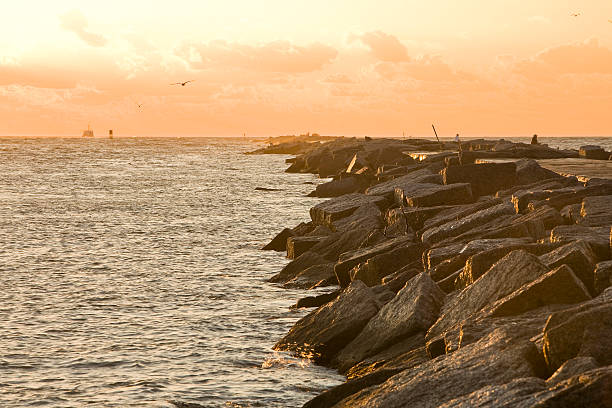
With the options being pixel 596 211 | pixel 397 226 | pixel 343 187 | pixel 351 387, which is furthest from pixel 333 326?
pixel 343 187

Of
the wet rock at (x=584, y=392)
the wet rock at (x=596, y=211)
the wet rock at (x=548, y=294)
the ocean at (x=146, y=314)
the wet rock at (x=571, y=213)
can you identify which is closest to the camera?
the wet rock at (x=584, y=392)

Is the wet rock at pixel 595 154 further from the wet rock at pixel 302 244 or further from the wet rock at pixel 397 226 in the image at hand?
the wet rock at pixel 302 244

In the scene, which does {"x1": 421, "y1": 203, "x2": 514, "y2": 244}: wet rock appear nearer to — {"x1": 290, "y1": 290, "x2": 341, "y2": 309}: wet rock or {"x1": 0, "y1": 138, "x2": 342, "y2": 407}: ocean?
{"x1": 290, "y1": 290, "x2": 341, "y2": 309}: wet rock

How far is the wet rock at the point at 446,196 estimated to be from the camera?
20.0 m

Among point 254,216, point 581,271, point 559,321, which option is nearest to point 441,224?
point 581,271

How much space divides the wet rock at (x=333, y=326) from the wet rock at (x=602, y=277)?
3285 mm

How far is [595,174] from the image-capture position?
73.0 ft

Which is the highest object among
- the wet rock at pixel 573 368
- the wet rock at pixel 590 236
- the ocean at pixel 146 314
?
the wet rock at pixel 590 236

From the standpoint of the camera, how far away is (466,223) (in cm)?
1581

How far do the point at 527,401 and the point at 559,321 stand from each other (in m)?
1.53

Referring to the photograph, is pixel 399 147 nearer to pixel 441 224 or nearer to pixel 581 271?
pixel 441 224

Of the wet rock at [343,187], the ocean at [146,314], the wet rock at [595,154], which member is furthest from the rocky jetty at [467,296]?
the wet rock at [343,187]

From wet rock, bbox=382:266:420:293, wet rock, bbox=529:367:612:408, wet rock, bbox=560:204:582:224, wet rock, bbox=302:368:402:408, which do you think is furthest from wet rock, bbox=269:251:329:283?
wet rock, bbox=529:367:612:408

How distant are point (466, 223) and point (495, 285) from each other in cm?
562
